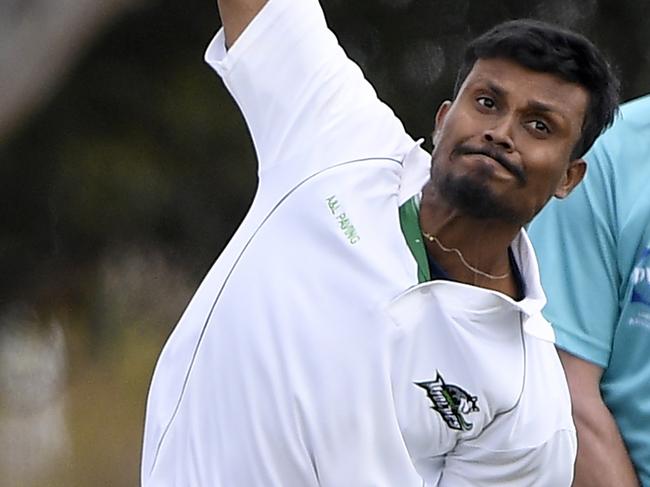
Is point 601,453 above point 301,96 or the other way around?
the other way around

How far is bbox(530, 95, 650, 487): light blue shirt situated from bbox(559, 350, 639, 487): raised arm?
0.7 inches

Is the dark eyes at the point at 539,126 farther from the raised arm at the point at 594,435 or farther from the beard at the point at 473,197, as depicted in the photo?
the raised arm at the point at 594,435

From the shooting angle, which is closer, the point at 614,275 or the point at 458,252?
the point at 458,252

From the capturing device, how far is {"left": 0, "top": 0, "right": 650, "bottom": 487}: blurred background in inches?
209

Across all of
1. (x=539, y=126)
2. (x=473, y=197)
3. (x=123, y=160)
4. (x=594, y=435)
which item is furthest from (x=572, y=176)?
(x=123, y=160)

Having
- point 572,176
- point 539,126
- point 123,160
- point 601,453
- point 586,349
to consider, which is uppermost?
point 539,126

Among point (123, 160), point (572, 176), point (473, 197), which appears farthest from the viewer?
point (123, 160)

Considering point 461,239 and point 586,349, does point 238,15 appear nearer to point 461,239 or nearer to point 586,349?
point 461,239

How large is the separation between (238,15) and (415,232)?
424mm

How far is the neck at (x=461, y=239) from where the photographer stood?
7.37 feet

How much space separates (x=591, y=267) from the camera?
8.00 feet

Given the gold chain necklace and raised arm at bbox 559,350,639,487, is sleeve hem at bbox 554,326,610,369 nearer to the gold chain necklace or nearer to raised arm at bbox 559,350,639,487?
raised arm at bbox 559,350,639,487

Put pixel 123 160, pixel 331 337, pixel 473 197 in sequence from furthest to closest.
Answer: pixel 123 160 < pixel 473 197 < pixel 331 337

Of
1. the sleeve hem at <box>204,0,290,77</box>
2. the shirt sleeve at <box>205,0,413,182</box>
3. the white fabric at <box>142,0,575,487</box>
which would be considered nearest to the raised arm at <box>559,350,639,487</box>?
the white fabric at <box>142,0,575,487</box>
